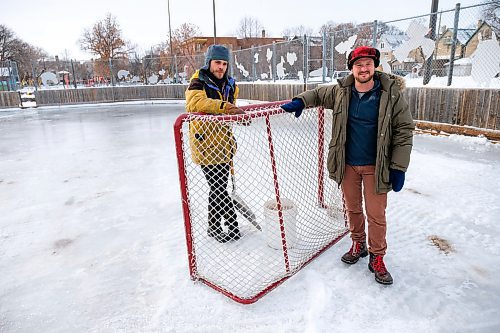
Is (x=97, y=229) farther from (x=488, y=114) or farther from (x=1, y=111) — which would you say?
(x=1, y=111)

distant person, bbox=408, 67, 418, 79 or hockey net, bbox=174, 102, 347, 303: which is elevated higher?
distant person, bbox=408, 67, 418, 79

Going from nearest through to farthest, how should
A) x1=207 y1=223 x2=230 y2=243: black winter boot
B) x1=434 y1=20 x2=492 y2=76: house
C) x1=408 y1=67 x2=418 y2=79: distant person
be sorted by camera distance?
x1=207 y1=223 x2=230 y2=243: black winter boot → x1=434 y1=20 x2=492 y2=76: house → x1=408 y1=67 x2=418 y2=79: distant person

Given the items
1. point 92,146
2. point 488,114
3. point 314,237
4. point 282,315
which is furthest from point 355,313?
point 92,146

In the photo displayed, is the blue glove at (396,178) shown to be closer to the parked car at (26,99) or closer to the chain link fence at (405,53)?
the chain link fence at (405,53)

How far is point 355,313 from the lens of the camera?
7.21 ft

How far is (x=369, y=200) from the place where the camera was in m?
2.43

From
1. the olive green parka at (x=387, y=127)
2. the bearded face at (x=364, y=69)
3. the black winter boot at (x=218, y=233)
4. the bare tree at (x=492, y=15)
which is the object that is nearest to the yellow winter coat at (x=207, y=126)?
the black winter boot at (x=218, y=233)

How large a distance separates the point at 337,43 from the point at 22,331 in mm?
11203

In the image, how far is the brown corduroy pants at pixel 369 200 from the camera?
2395 millimetres

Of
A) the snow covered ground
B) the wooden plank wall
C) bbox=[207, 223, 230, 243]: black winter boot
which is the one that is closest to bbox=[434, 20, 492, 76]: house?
the wooden plank wall

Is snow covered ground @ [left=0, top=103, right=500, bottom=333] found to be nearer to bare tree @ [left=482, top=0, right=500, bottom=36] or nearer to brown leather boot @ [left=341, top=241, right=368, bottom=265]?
brown leather boot @ [left=341, top=241, right=368, bottom=265]

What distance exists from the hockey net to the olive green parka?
0.47 meters

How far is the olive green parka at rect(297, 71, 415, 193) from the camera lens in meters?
2.17

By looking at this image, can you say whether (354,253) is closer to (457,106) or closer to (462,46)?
(457,106)
